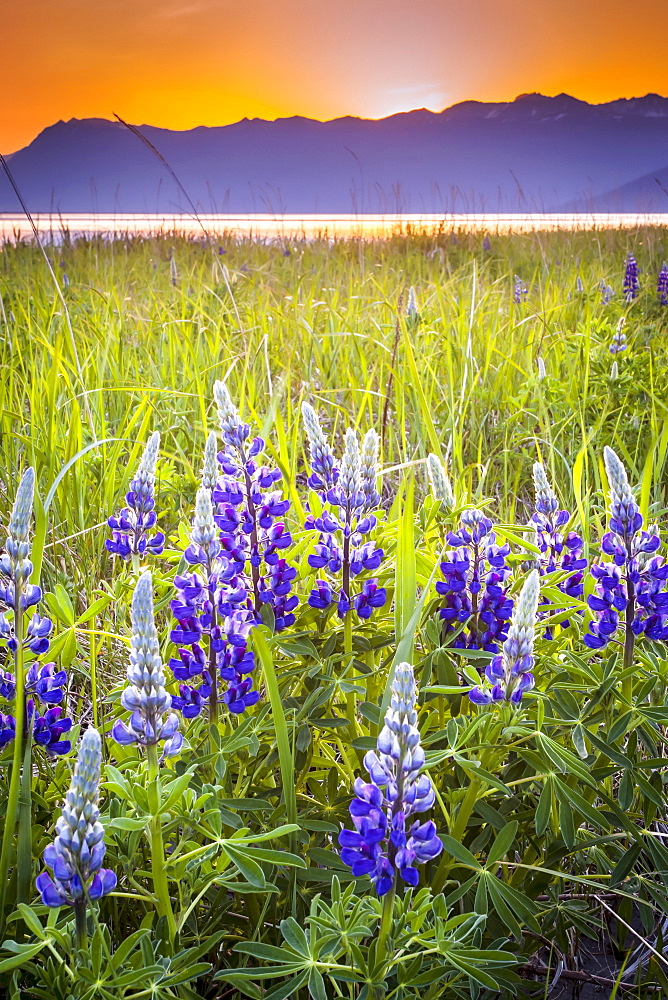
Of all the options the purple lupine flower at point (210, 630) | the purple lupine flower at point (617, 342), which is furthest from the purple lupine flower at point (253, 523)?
the purple lupine flower at point (617, 342)

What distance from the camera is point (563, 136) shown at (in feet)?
403

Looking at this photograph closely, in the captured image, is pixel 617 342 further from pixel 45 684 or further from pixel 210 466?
pixel 45 684

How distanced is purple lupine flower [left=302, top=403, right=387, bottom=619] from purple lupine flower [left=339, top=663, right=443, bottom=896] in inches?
19.9

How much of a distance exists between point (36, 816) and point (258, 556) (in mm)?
581

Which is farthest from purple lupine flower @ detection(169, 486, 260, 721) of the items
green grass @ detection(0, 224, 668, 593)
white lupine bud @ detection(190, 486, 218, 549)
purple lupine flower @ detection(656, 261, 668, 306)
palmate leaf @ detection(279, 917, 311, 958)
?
purple lupine flower @ detection(656, 261, 668, 306)

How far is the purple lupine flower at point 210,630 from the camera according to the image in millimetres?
1148

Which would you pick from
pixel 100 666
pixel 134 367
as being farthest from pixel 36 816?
pixel 134 367

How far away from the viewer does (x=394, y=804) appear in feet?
2.60

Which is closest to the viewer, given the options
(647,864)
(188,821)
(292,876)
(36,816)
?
(188,821)

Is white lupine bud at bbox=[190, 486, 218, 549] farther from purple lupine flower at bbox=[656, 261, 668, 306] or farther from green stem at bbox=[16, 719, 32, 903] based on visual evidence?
purple lupine flower at bbox=[656, 261, 668, 306]

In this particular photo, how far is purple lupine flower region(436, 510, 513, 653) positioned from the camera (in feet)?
4.23

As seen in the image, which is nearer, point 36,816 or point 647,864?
point 36,816

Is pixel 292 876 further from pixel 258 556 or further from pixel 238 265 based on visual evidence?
pixel 238 265

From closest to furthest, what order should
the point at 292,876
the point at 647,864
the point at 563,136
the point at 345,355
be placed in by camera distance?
the point at 292,876
the point at 647,864
the point at 345,355
the point at 563,136
